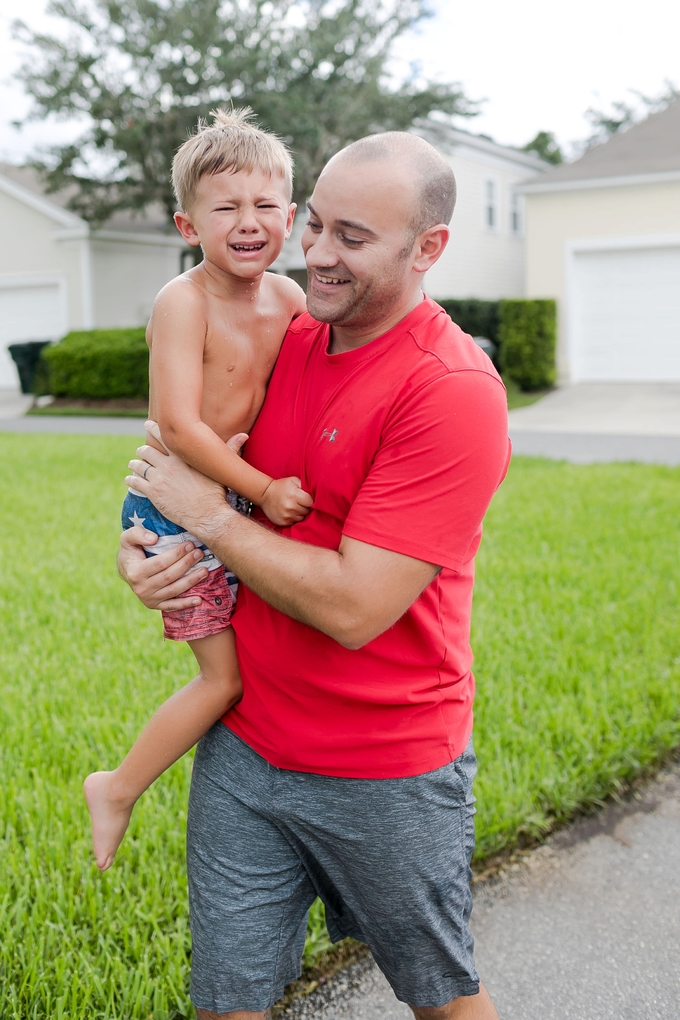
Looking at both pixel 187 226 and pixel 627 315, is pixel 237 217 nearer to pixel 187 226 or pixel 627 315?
pixel 187 226

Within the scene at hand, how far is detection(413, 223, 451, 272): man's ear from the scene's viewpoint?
185 cm

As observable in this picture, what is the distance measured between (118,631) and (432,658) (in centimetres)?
349

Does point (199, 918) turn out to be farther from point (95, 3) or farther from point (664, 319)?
point (95, 3)

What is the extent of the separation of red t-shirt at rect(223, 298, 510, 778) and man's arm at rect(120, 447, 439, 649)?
0.04 meters

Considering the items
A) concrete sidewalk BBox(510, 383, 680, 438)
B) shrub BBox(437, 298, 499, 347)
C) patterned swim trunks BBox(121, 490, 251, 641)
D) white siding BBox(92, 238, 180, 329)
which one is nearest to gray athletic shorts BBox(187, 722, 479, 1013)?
patterned swim trunks BBox(121, 490, 251, 641)

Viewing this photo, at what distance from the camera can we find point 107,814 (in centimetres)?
238

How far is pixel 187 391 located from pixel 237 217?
45 cm

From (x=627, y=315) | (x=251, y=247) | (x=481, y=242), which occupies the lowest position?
(x=251, y=247)

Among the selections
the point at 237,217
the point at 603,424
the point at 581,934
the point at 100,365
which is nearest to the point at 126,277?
the point at 100,365

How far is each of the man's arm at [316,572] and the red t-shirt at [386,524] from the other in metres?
0.04

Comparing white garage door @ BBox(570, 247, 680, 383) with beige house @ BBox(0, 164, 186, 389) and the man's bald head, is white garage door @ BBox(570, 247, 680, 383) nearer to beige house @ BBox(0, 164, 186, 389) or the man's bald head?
beige house @ BBox(0, 164, 186, 389)

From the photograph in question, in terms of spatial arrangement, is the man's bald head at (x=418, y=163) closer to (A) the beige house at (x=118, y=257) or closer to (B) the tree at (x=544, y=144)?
(A) the beige house at (x=118, y=257)

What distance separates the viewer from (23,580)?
611cm

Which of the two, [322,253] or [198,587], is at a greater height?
[322,253]
